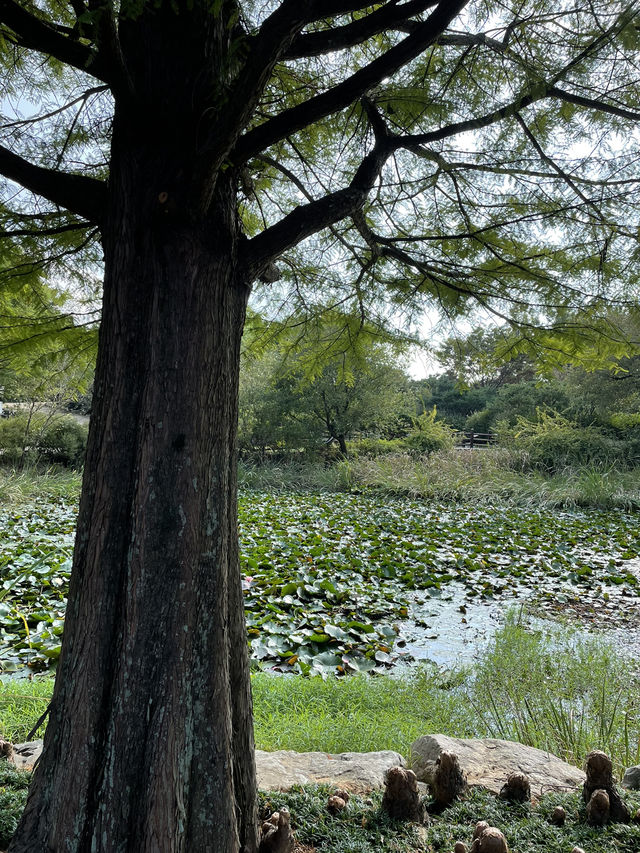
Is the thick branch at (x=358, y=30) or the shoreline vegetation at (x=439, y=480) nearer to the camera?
the thick branch at (x=358, y=30)

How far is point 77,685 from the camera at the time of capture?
1.28 metres

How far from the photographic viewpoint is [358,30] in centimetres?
144

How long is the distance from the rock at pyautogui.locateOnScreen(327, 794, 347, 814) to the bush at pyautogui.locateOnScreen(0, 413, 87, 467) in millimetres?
11124

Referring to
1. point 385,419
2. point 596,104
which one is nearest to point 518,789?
point 596,104

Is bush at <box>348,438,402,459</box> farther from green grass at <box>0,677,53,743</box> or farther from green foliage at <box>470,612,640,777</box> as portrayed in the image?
green grass at <box>0,677,53,743</box>

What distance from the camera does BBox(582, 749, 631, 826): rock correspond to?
58.7 inches

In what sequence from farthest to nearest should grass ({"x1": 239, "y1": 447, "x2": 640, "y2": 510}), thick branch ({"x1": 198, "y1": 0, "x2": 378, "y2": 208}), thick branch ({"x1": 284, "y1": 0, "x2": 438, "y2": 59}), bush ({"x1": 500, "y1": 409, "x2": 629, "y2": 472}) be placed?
bush ({"x1": 500, "y1": 409, "x2": 629, "y2": 472}) → grass ({"x1": 239, "y1": 447, "x2": 640, "y2": 510}) → thick branch ({"x1": 284, "y1": 0, "x2": 438, "y2": 59}) → thick branch ({"x1": 198, "y1": 0, "x2": 378, "y2": 208})

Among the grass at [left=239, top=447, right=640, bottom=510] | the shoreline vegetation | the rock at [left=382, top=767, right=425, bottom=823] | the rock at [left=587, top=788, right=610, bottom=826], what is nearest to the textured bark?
the rock at [left=382, top=767, right=425, bottom=823]

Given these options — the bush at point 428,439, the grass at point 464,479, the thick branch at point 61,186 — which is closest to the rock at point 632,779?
the thick branch at point 61,186

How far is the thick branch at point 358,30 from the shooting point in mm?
1341

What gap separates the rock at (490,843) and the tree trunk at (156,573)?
0.62 metres

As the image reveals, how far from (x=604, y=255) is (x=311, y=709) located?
290 cm

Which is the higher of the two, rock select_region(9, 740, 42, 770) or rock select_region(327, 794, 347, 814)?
rock select_region(327, 794, 347, 814)

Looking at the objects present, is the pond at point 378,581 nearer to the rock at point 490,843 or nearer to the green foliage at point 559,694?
the green foliage at point 559,694
